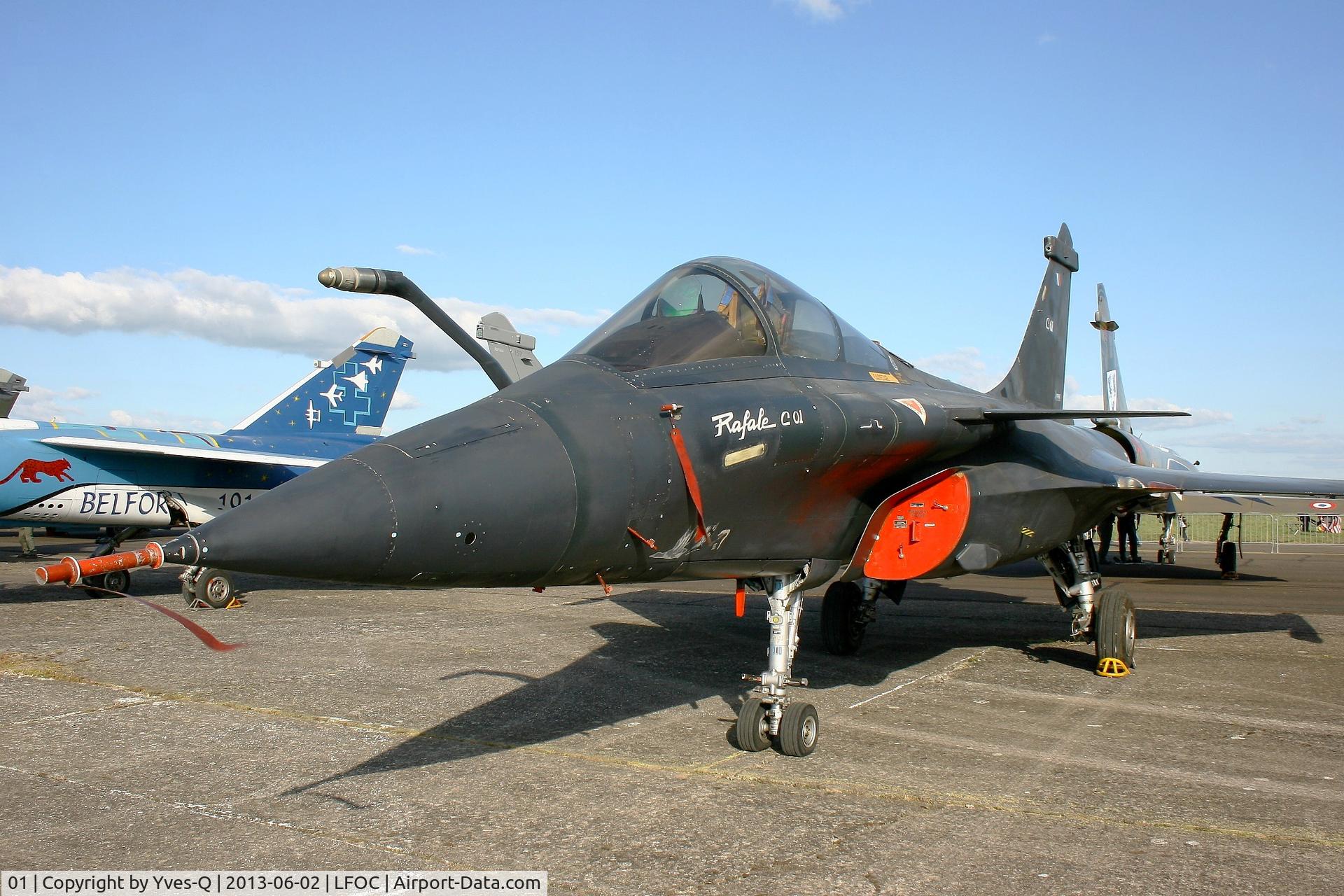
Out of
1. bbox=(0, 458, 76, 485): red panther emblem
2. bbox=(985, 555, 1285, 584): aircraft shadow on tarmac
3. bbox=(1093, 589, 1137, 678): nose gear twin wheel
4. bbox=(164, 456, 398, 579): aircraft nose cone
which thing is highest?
bbox=(164, 456, 398, 579): aircraft nose cone

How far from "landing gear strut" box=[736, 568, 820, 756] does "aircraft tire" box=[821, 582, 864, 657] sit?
3.65m

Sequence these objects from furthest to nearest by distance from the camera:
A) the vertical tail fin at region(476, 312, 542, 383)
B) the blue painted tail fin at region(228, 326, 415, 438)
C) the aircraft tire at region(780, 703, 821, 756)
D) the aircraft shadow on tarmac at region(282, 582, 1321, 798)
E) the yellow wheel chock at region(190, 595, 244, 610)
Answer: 1. the blue painted tail fin at region(228, 326, 415, 438)
2. the yellow wheel chock at region(190, 595, 244, 610)
3. the vertical tail fin at region(476, 312, 542, 383)
4. the aircraft shadow on tarmac at region(282, 582, 1321, 798)
5. the aircraft tire at region(780, 703, 821, 756)

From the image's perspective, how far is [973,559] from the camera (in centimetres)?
679

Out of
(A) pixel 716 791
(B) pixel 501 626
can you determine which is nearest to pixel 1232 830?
(A) pixel 716 791

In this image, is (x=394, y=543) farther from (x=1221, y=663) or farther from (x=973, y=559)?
(x=1221, y=663)

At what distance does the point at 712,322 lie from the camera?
537 centimetres

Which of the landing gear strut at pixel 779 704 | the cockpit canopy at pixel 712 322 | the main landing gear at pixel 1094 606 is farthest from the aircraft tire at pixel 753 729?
the main landing gear at pixel 1094 606

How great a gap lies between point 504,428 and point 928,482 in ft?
11.1

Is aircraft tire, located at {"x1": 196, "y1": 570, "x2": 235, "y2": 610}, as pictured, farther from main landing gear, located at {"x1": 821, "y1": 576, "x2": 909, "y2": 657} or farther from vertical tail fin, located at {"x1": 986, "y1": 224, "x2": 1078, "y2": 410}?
vertical tail fin, located at {"x1": 986, "y1": 224, "x2": 1078, "y2": 410}

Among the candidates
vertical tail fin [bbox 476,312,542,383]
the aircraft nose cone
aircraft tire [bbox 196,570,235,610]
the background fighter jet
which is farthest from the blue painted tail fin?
the aircraft nose cone

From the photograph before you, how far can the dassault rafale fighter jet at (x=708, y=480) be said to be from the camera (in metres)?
3.45

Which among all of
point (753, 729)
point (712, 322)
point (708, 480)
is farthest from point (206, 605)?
point (708, 480)

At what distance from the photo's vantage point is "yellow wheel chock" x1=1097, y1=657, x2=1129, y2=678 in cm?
860

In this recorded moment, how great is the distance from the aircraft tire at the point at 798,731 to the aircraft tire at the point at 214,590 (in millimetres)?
10019
